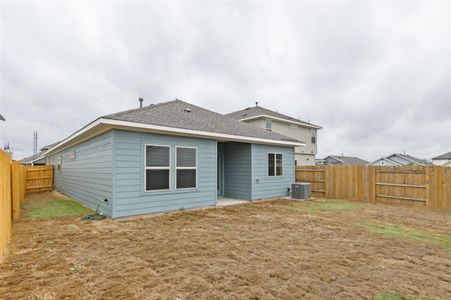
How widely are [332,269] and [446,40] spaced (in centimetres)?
1065

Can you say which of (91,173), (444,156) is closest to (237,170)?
(91,173)

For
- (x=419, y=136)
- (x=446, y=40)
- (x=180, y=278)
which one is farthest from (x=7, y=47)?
(x=419, y=136)

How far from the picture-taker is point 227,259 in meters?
3.52

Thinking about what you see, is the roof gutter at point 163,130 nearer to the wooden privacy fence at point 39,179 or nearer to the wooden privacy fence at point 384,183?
the wooden privacy fence at point 384,183

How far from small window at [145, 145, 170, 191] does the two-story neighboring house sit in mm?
13135

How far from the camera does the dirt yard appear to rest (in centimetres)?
261

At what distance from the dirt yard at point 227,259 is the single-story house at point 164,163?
0.91 meters

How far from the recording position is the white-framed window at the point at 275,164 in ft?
33.8

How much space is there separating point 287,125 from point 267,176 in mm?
12726

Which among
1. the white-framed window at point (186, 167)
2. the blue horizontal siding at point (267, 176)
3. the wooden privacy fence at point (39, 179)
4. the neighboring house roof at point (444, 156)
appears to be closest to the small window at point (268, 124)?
the blue horizontal siding at point (267, 176)

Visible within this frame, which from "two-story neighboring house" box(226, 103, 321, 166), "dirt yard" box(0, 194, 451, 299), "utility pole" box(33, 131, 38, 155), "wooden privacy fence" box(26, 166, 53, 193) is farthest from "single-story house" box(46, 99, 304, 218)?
"utility pole" box(33, 131, 38, 155)

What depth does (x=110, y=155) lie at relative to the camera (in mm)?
6234

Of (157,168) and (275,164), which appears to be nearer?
(157,168)

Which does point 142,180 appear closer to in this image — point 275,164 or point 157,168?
point 157,168
